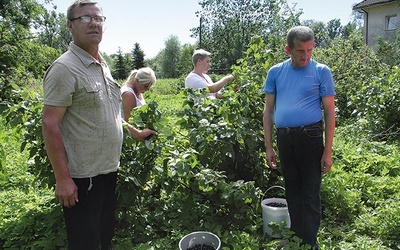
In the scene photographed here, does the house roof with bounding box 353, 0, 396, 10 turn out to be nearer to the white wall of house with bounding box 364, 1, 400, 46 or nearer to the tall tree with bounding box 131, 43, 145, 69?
the white wall of house with bounding box 364, 1, 400, 46

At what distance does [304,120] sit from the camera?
8.41ft

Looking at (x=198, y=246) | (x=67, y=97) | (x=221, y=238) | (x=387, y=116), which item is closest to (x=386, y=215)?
(x=221, y=238)

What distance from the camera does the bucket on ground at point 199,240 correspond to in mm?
2547

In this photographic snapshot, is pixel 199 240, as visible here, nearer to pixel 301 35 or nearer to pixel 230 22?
pixel 301 35

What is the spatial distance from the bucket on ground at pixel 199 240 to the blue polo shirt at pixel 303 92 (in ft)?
3.29

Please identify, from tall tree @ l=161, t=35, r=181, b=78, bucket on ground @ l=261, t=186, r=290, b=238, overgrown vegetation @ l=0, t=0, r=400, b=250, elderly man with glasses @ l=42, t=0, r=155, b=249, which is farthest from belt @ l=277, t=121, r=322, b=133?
Result: tall tree @ l=161, t=35, r=181, b=78

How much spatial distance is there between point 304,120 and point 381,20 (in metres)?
24.6

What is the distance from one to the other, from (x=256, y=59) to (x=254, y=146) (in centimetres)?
101

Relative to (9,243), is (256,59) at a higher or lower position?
higher

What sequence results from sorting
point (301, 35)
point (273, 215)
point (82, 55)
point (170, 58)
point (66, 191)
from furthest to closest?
point (170, 58) → point (273, 215) → point (301, 35) → point (82, 55) → point (66, 191)

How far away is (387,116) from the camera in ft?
20.9

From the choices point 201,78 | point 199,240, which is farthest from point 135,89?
point 199,240

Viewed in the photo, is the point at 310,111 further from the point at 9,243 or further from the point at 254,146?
the point at 9,243

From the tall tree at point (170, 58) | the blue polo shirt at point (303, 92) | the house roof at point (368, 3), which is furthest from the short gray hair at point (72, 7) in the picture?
the tall tree at point (170, 58)
